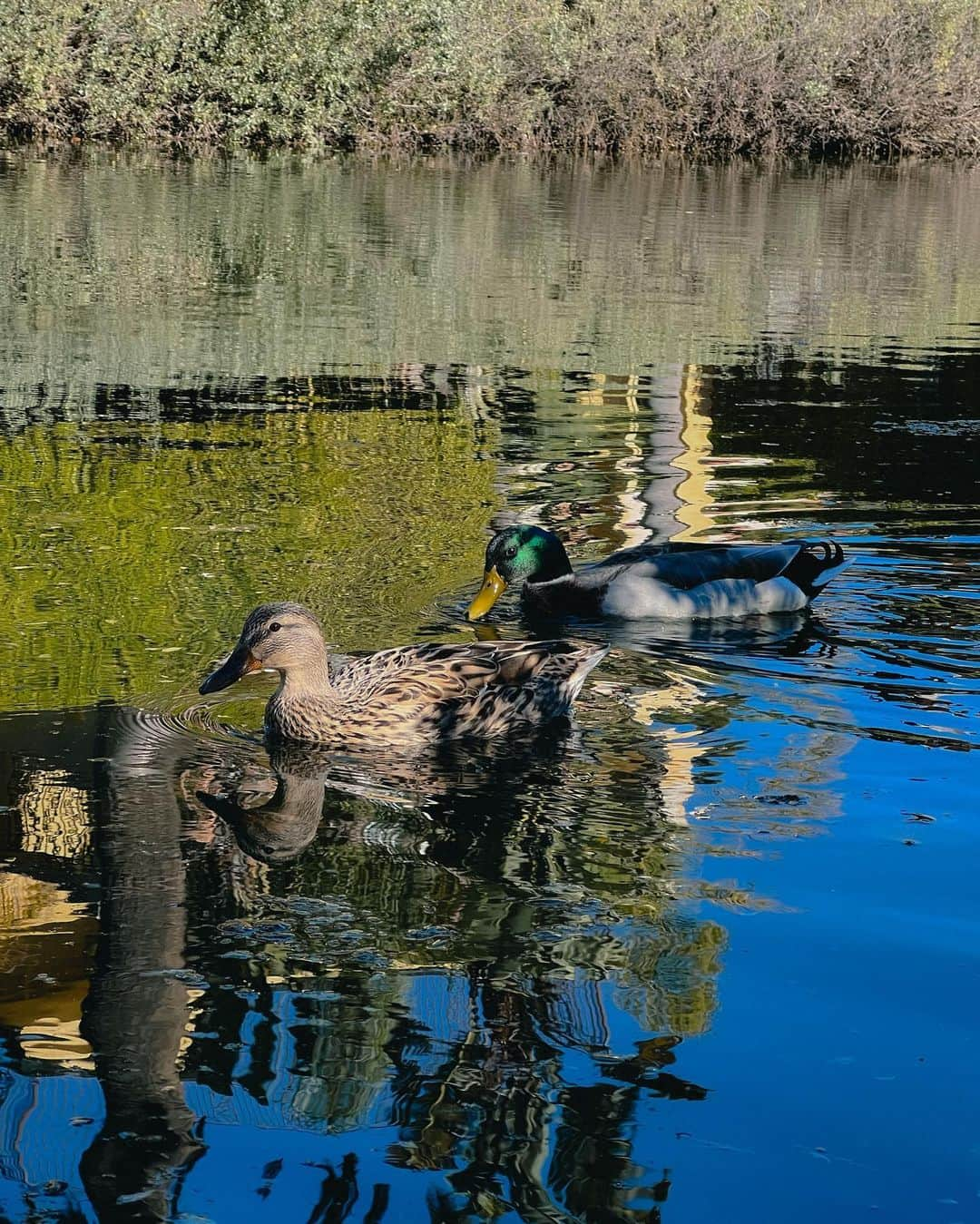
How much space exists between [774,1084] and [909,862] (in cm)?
149

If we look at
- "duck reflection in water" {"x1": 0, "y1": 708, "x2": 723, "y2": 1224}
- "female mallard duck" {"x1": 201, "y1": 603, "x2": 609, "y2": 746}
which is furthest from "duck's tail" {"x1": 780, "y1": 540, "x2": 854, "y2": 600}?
"duck reflection in water" {"x1": 0, "y1": 708, "x2": 723, "y2": 1224}

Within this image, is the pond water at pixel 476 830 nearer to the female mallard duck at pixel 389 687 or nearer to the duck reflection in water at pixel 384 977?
the duck reflection in water at pixel 384 977

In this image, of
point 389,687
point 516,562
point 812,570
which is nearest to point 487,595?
point 516,562

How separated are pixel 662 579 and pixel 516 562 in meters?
0.71

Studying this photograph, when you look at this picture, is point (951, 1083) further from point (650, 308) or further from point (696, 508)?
point (650, 308)

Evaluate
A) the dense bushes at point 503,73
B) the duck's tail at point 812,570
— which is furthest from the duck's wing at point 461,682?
the dense bushes at point 503,73

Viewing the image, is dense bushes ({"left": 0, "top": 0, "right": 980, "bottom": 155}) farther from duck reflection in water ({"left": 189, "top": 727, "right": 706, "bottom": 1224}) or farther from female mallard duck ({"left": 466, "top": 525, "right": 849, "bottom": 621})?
duck reflection in water ({"left": 189, "top": 727, "right": 706, "bottom": 1224})

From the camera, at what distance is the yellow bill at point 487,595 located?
8.42 meters

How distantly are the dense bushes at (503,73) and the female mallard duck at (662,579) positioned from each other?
34.2 meters

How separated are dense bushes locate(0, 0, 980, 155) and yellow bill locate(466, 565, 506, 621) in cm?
3427

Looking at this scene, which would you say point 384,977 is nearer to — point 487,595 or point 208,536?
point 487,595

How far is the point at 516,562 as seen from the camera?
337 inches

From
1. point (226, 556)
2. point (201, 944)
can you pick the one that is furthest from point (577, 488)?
point (201, 944)

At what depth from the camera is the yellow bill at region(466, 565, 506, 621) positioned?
8.42 meters
